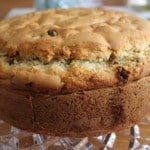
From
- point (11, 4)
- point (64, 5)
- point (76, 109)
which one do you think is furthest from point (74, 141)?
point (11, 4)

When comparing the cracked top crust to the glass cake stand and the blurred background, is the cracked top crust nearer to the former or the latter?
the glass cake stand

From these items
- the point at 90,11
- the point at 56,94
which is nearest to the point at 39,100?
the point at 56,94

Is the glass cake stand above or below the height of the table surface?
above

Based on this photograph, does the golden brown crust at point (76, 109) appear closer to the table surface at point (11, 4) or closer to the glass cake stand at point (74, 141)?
the glass cake stand at point (74, 141)

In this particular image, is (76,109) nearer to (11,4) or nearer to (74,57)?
(74,57)

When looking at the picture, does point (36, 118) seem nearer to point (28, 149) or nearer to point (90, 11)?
point (28, 149)

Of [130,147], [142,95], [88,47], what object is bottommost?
[130,147]

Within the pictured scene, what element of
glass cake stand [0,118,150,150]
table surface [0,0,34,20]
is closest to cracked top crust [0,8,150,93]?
glass cake stand [0,118,150,150]
